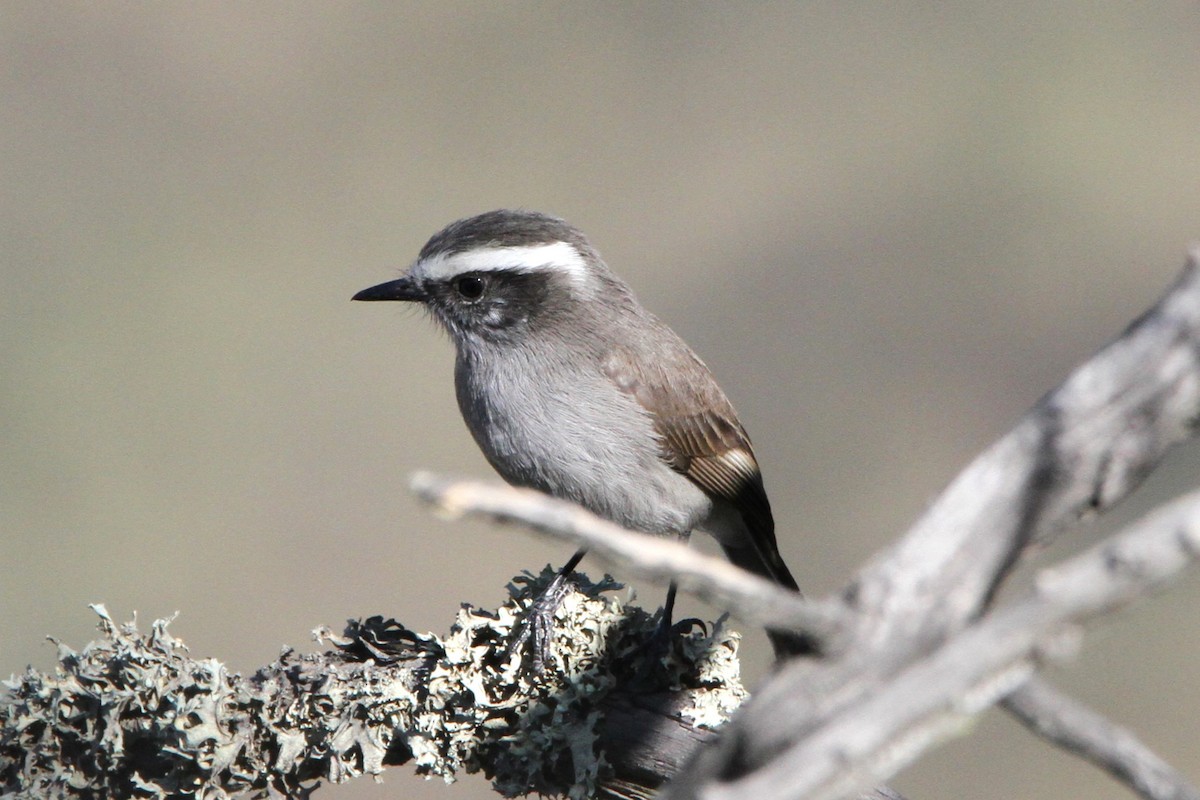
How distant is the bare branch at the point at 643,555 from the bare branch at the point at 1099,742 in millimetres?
468

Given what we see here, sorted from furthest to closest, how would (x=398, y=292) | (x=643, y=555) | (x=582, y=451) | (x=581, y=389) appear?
1. (x=398, y=292)
2. (x=581, y=389)
3. (x=582, y=451)
4. (x=643, y=555)

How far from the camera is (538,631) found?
3691mm

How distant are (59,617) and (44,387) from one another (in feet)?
6.90

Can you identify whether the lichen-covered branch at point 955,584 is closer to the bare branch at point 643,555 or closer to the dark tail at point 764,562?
the bare branch at point 643,555

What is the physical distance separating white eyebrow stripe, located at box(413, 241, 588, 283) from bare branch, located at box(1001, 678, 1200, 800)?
11.3 ft

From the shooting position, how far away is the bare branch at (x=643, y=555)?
5.14 feet

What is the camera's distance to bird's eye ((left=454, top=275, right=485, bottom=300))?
5160 millimetres

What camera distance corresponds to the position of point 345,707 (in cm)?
358

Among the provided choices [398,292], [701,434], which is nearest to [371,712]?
[701,434]

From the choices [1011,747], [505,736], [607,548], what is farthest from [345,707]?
[1011,747]

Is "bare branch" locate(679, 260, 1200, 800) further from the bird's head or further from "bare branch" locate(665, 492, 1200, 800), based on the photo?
the bird's head

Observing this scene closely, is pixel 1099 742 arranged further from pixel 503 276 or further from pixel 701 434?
pixel 503 276

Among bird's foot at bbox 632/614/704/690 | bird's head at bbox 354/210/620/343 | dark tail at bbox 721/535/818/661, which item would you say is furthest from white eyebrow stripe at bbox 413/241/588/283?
bird's foot at bbox 632/614/704/690

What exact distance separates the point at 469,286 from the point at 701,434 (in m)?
1.19
